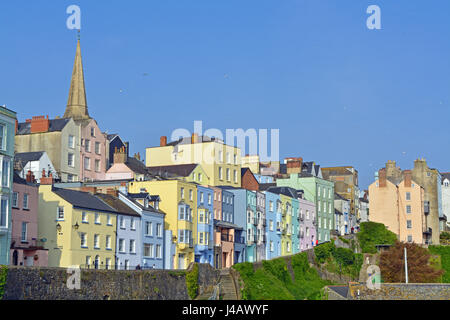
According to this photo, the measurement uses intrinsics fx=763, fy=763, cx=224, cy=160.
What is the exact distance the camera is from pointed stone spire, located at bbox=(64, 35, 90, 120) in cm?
8825

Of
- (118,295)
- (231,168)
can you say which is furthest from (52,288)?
(231,168)

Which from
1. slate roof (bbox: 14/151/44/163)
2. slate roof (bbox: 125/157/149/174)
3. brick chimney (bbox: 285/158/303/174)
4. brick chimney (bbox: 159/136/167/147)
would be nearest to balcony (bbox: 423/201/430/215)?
brick chimney (bbox: 285/158/303/174)

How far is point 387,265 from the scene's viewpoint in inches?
3558

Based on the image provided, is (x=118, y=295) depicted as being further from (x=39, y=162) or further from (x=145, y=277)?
(x=39, y=162)

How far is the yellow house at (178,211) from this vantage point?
7050 centimetres

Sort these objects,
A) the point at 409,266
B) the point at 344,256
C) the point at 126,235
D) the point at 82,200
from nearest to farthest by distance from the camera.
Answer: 1. the point at 82,200
2. the point at 126,235
3. the point at 409,266
4. the point at 344,256

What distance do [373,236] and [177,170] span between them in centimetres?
2990

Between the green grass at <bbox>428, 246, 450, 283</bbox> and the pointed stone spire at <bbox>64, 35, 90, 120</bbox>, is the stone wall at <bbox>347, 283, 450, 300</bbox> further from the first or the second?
the pointed stone spire at <bbox>64, 35, 90, 120</bbox>

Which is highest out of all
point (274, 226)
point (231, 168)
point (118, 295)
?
point (231, 168)

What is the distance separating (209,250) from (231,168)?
822 inches

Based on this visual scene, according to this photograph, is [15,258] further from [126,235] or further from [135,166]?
[135,166]

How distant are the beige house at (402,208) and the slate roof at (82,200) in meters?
54.1

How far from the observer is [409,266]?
292 ft

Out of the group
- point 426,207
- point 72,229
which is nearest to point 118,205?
point 72,229
